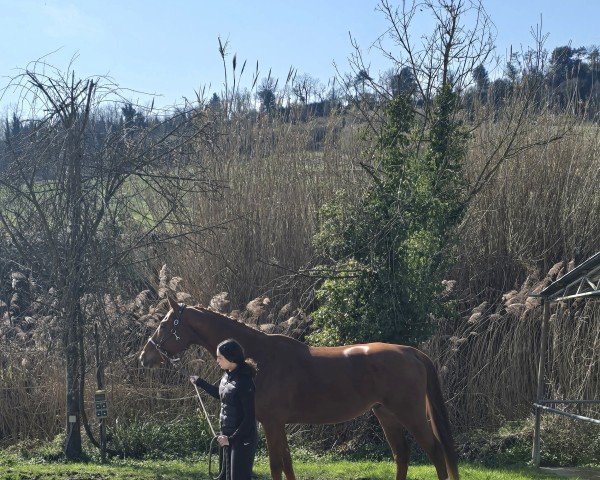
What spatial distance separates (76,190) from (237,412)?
177 inches

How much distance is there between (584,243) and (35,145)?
928cm

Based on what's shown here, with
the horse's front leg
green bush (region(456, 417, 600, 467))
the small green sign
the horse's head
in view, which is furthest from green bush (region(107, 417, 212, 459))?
the horse's front leg

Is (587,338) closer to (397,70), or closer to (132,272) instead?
(397,70)

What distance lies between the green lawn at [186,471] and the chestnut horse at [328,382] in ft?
3.96

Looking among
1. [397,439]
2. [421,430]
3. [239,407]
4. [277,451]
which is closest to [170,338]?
[277,451]

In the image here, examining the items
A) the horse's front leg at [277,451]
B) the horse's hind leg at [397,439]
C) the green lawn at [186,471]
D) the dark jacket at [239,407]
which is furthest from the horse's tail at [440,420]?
the dark jacket at [239,407]

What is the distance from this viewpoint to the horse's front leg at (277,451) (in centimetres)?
777

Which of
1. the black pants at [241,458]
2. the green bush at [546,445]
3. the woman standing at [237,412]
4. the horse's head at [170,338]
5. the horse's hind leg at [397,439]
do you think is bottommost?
the green bush at [546,445]

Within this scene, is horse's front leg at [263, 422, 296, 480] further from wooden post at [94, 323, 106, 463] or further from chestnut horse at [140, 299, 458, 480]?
wooden post at [94, 323, 106, 463]

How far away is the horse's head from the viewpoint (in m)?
8.32

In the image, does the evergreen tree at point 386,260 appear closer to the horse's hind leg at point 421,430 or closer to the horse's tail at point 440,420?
the horse's tail at point 440,420

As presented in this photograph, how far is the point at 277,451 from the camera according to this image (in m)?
7.79

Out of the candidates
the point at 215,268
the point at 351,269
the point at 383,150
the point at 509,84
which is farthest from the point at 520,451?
the point at 509,84

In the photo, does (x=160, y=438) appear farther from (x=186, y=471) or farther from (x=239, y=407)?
(x=239, y=407)
